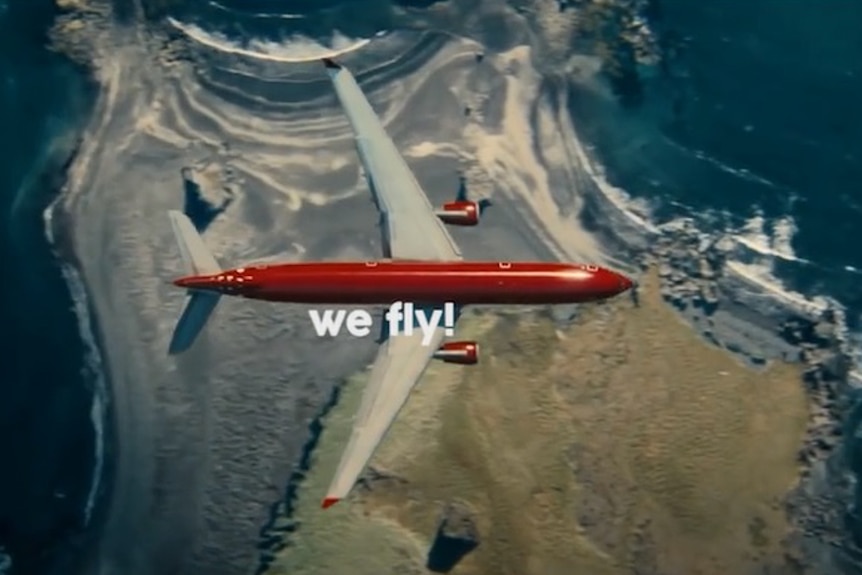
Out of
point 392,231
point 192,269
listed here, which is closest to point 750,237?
point 392,231

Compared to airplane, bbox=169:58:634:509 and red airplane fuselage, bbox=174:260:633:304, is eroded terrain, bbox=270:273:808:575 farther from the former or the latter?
red airplane fuselage, bbox=174:260:633:304

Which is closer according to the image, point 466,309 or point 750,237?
point 466,309

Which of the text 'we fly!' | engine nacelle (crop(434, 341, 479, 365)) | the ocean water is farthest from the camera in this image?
the ocean water

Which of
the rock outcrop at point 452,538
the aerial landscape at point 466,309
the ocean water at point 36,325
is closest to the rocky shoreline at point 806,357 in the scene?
the aerial landscape at point 466,309

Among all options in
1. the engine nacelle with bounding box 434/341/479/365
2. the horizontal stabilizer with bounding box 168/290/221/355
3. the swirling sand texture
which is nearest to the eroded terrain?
the swirling sand texture

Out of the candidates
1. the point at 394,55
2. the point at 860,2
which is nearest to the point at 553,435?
the point at 394,55

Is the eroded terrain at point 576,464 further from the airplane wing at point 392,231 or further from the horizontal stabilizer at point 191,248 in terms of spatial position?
the horizontal stabilizer at point 191,248

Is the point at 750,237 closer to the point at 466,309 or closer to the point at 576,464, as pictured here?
the point at 576,464
